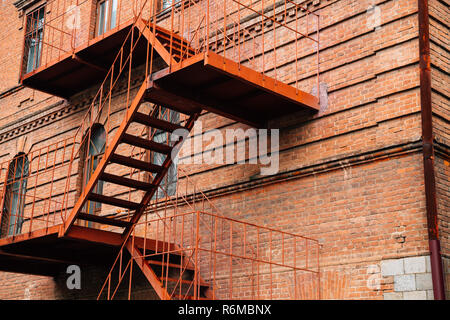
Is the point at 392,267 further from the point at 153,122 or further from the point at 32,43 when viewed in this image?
the point at 32,43

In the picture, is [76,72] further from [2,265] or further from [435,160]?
[435,160]

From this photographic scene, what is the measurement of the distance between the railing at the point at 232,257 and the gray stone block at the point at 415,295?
131cm

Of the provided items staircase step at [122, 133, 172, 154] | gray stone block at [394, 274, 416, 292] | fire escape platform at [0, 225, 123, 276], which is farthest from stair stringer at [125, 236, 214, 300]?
gray stone block at [394, 274, 416, 292]

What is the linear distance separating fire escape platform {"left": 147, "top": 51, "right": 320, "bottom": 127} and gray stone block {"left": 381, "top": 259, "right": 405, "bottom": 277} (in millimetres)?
2541

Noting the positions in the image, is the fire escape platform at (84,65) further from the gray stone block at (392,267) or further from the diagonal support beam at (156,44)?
the gray stone block at (392,267)

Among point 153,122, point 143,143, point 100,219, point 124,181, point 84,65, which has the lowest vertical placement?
point 100,219

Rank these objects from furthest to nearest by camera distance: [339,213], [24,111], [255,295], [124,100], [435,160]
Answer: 1. [24,111]
2. [124,100]
3. [255,295]
4. [339,213]
5. [435,160]

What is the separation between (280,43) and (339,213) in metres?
3.05

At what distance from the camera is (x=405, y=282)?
7.42 metres

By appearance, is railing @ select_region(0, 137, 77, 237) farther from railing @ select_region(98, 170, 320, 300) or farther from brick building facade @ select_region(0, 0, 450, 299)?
brick building facade @ select_region(0, 0, 450, 299)

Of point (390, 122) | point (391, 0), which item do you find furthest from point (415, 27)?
point (390, 122)

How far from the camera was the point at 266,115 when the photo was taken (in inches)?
380

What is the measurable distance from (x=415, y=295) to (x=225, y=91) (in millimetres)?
3754

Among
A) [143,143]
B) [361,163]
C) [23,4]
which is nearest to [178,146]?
[143,143]
